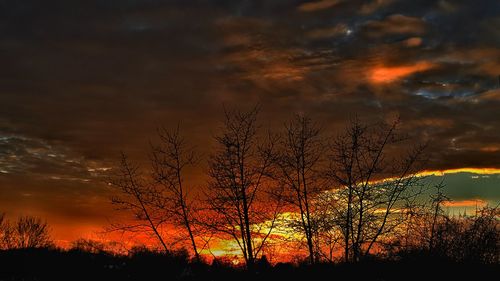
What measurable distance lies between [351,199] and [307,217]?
2091 millimetres

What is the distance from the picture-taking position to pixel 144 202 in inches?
922

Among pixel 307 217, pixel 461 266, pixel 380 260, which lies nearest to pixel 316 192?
pixel 307 217

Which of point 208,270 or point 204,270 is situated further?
point 208,270

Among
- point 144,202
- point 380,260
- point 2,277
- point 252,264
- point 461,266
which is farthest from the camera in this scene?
point 144,202

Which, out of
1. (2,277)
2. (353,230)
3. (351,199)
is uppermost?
(351,199)

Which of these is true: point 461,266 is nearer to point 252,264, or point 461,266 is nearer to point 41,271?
point 252,264

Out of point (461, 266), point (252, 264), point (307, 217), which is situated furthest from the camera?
point (307, 217)

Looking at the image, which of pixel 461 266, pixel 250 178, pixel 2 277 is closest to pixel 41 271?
pixel 2 277

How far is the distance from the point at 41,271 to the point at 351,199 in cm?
1259

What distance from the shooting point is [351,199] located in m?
21.6

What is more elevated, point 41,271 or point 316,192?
point 316,192

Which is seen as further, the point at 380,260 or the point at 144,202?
the point at 144,202

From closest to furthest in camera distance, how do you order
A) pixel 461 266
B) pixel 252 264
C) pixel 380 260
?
pixel 461 266 → pixel 380 260 → pixel 252 264

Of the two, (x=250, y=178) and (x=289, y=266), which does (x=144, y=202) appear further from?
(x=289, y=266)
